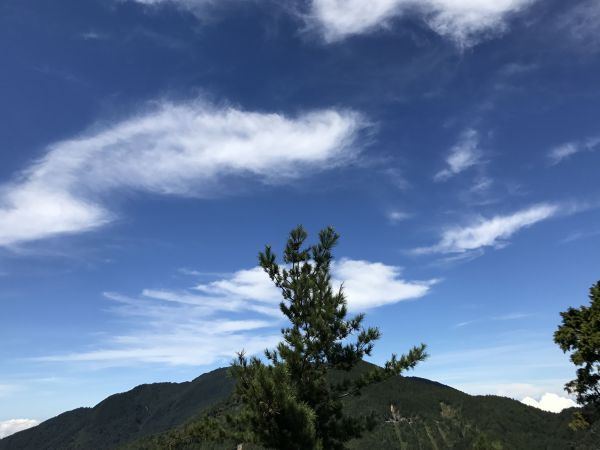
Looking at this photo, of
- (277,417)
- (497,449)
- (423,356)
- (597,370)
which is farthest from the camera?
(497,449)

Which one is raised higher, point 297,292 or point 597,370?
point 297,292

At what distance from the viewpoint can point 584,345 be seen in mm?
22922

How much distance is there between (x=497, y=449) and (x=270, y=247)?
1242 inches

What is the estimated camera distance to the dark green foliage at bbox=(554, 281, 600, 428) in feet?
74.4

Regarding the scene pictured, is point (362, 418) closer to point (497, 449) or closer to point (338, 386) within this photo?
Answer: point (338, 386)

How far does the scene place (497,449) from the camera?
38531mm

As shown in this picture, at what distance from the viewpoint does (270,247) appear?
1980 centimetres

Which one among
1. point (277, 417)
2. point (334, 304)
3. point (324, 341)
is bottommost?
point (277, 417)

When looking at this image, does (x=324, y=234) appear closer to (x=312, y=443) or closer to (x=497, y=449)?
(x=312, y=443)

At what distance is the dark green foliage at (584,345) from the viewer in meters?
22.7

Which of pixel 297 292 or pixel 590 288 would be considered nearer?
pixel 297 292

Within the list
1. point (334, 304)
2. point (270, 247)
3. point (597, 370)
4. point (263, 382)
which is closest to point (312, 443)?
point (263, 382)

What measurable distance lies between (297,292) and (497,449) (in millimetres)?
30323

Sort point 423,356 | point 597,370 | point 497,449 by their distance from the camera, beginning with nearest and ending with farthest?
1. point 423,356
2. point 597,370
3. point 497,449
